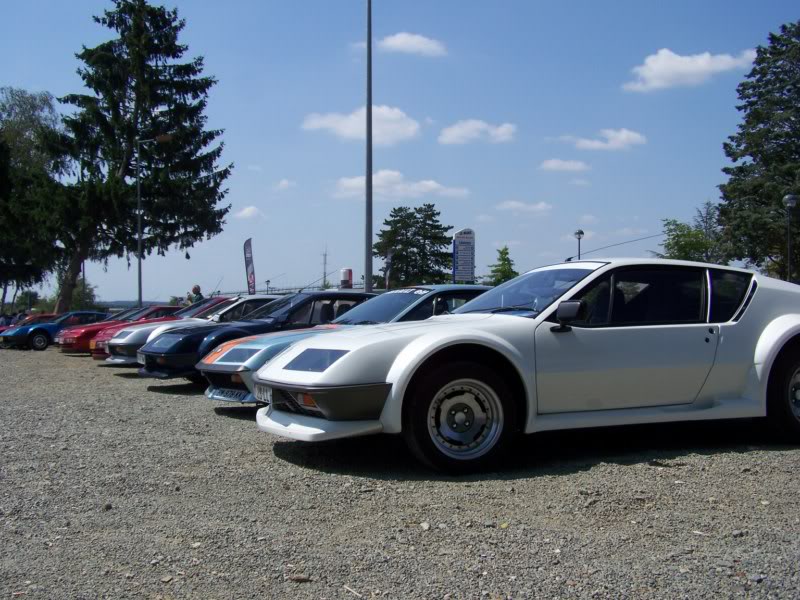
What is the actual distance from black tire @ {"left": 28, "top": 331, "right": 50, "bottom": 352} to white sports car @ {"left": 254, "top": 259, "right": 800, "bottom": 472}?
863 inches

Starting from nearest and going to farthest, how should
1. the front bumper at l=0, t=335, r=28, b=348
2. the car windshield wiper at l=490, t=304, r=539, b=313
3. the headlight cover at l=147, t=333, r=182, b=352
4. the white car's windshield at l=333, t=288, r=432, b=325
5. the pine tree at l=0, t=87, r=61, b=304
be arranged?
the car windshield wiper at l=490, t=304, r=539, b=313, the white car's windshield at l=333, t=288, r=432, b=325, the headlight cover at l=147, t=333, r=182, b=352, the front bumper at l=0, t=335, r=28, b=348, the pine tree at l=0, t=87, r=61, b=304

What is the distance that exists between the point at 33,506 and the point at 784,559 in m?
3.86

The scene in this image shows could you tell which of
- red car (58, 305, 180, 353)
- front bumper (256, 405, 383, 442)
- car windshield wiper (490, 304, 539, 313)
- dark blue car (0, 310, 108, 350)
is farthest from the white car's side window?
dark blue car (0, 310, 108, 350)

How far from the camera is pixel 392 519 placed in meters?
4.04

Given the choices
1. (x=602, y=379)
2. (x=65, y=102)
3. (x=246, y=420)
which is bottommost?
(x=246, y=420)

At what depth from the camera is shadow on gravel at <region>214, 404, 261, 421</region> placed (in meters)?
7.94

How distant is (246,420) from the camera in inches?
303

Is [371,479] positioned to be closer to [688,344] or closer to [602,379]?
[602,379]

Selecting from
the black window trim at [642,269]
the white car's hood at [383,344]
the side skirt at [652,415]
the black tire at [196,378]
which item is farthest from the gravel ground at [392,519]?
the black tire at [196,378]

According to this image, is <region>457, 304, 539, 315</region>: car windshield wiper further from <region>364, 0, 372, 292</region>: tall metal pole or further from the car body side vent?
<region>364, 0, 372, 292</region>: tall metal pole

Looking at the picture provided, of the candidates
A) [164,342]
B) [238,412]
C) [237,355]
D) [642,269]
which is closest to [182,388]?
[164,342]

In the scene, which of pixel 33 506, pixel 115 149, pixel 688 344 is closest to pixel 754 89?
pixel 115 149

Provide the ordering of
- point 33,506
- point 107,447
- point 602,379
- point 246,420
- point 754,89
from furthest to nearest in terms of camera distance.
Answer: point 754,89
point 246,420
point 107,447
point 602,379
point 33,506

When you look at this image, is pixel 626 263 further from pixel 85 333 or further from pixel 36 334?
pixel 36 334
